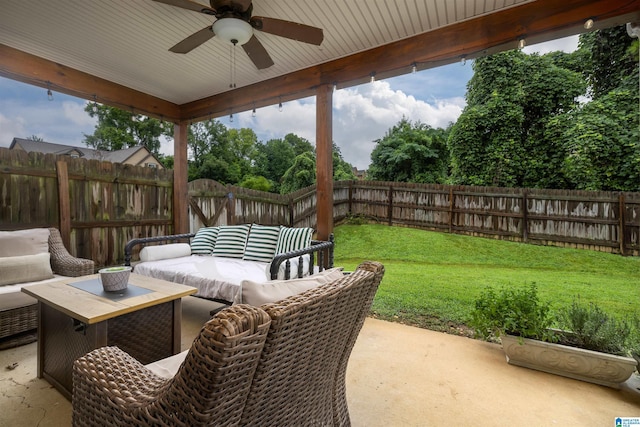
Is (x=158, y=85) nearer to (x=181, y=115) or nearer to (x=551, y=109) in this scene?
(x=181, y=115)

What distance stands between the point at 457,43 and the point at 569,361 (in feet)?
8.55

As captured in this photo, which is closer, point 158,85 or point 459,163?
point 158,85

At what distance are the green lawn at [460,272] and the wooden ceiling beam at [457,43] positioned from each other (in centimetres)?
220

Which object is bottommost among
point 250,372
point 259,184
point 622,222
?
point 250,372

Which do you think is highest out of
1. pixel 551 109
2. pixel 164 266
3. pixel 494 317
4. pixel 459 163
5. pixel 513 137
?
pixel 551 109

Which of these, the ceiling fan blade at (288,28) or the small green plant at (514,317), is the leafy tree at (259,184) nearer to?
the ceiling fan blade at (288,28)

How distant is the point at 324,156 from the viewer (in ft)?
10.7

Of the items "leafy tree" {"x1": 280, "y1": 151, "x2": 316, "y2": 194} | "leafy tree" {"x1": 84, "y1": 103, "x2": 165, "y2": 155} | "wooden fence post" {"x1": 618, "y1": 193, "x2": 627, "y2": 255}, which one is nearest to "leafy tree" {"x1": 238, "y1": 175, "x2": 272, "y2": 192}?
"leafy tree" {"x1": 280, "y1": 151, "x2": 316, "y2": 194}

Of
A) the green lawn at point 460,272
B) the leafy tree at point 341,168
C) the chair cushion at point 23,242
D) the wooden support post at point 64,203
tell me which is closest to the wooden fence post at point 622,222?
the green lawn at point 460,272

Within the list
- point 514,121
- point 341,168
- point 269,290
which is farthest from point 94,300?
point 514,121

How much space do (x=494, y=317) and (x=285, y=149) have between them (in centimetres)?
966

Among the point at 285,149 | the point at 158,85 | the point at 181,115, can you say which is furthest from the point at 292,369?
the point at 285,149

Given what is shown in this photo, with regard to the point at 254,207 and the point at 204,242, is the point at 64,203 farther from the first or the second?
the point at 254,207

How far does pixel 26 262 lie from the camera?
2.61m
